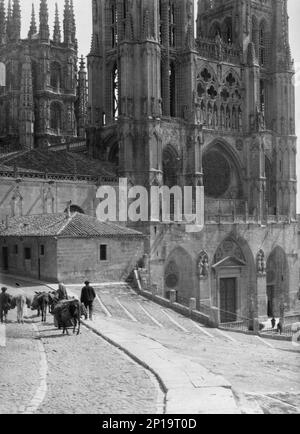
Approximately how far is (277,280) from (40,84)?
33955 mm

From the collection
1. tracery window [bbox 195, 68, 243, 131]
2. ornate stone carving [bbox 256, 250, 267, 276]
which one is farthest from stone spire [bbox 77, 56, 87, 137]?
ornate stone carving [bbox 256, 250, 267, 276]

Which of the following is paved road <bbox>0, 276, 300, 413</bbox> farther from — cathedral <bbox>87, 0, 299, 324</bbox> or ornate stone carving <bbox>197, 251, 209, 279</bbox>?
ornate stone carving <bbox>197, 251, 209, 279</bbox>

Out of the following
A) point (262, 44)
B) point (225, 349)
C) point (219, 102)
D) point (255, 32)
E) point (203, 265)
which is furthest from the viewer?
point (262, 44)

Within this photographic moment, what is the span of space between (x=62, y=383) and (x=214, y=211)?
39.7 meters

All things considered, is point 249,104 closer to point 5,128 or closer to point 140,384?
point 5,128

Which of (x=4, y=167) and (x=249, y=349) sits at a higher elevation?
(x=4, y=167)

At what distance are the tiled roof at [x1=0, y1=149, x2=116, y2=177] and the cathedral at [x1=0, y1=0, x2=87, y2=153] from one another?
68.7 ft

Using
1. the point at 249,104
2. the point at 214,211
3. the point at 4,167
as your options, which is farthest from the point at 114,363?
the point at 249,104

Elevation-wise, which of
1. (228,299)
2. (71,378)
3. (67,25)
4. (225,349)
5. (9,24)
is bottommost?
(228,299)

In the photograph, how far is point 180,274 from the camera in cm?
5147

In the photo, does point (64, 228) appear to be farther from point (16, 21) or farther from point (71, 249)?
point (16, 21)

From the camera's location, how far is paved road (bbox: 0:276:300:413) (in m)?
15.7

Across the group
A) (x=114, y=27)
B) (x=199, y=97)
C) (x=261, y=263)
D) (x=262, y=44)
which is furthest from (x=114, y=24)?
(x=261, y=263)

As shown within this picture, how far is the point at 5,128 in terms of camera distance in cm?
7350
